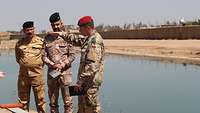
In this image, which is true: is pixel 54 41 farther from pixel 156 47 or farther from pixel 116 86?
pixel 156 47

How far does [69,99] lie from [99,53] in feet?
6.04

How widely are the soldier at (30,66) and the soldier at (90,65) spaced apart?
208 cm

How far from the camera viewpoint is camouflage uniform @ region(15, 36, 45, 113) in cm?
858

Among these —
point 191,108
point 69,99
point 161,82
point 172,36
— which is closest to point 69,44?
point 69,99

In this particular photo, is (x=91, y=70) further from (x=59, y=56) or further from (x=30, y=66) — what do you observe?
(x=30, y=66)

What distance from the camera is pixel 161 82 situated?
63.4 feet

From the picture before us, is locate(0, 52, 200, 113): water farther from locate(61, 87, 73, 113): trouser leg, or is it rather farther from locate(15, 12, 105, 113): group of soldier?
locate(61, 87, 73, 113): trouser leg

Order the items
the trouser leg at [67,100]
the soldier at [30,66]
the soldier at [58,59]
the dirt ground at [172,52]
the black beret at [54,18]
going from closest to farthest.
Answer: the black beret at [54,18] → the soldier at [58,59] → the trouser leg at [67,100] → the soldier at [30,66] → the dirt ground at [172,52]

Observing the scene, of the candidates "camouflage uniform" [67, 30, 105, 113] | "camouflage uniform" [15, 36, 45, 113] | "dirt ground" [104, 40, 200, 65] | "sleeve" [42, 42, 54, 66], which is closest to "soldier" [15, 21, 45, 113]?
"camouflage uniform" [15, 36, 45, 113]

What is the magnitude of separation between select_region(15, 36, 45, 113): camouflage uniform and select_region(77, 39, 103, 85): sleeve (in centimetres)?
223

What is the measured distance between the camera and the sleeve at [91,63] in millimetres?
6410

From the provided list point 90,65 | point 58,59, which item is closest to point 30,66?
point 58,59

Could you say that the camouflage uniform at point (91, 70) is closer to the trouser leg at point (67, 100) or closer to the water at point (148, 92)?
the trouser leg at point (67, 100)

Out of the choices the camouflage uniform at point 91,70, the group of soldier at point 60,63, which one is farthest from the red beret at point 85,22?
the camouflage uniform at point 91,70
